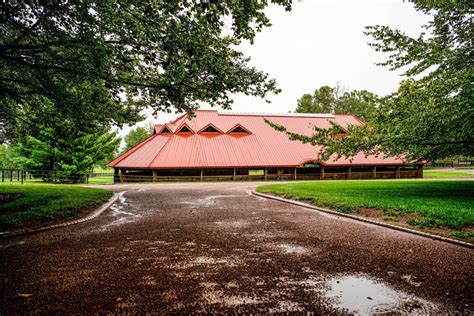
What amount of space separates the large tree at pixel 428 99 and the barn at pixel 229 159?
55.6ft

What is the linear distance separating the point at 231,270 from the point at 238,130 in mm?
30145

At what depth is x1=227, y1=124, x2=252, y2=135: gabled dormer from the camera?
33594 millimetres

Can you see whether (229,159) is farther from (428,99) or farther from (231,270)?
(231,270)

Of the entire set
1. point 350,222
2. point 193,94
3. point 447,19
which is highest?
point 447,19

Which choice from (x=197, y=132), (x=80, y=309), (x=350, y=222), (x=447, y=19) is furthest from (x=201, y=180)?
(x=80, y=309)

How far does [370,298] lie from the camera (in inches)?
141

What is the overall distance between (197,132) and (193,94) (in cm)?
2368

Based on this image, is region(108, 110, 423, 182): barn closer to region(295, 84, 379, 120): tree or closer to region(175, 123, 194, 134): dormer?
region(175, 123, 194, 134): dormer

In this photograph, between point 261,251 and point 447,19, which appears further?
point 447,19

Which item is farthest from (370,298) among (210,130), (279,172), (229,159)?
(210,130)

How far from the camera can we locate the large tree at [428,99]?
30.0 feet

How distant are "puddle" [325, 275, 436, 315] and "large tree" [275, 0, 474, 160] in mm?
7329

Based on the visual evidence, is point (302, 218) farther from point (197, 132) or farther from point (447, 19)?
point (197, 132)

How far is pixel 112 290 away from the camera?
3771mm
